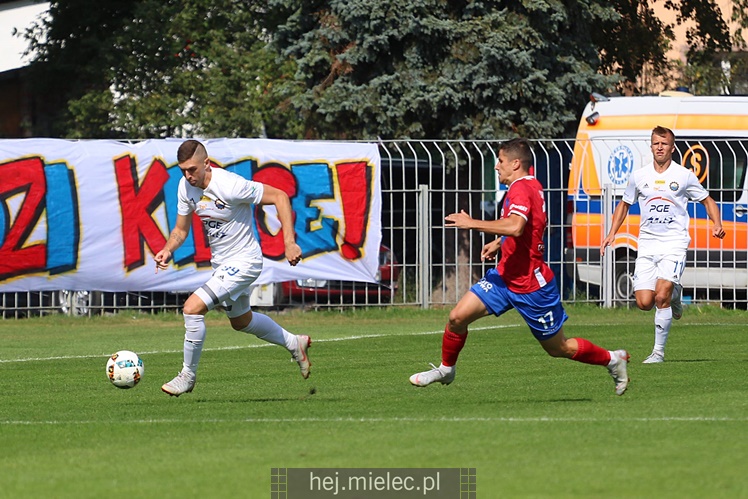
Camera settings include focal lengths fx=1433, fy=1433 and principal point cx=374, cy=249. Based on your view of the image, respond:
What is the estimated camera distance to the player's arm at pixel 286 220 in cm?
1034

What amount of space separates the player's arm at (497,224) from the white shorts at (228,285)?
1912 millimetres

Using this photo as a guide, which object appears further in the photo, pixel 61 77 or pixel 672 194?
pixel 61 77

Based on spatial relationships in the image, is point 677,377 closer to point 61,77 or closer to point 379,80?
point 379,80

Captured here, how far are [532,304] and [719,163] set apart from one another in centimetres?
1192

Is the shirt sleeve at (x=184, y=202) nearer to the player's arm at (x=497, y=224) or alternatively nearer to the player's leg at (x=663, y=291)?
the player's arm at (x=497, y=224)

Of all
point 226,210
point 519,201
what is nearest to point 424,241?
point 226,210

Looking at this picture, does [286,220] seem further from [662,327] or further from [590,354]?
[662,327]

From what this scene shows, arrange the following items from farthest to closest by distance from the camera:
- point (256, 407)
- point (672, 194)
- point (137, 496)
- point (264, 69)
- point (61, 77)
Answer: point (61, 77) < point (264, 69) < point (672, 194) < point (256, 407) < point (137, 496)

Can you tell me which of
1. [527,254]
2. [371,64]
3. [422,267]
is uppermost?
[371,64]

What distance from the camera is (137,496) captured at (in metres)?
6.72

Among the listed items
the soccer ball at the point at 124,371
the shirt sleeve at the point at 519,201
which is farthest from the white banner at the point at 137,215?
the shirt sleeve at the point at 519,201

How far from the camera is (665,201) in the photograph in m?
13.4

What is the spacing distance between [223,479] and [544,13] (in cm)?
1953

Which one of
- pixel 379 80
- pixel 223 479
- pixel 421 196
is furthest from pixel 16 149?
pixel 223 479
